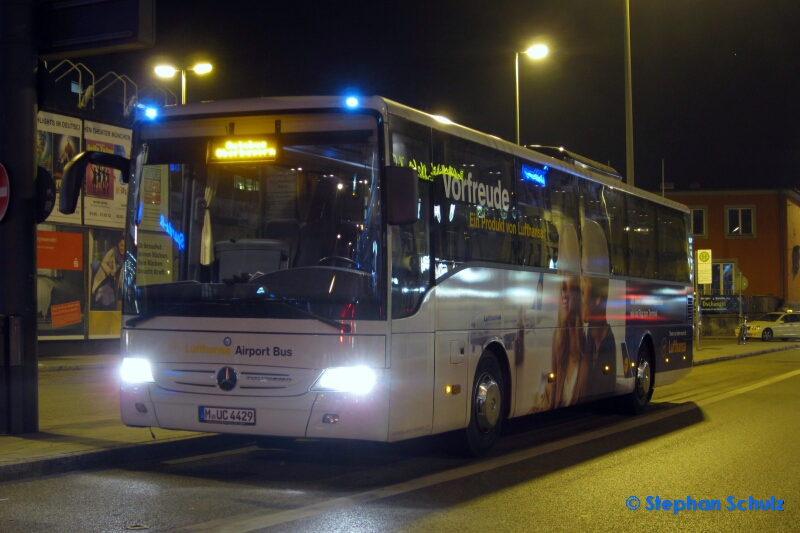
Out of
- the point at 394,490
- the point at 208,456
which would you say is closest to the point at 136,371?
the point at 208,456

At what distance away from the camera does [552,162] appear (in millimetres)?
12070

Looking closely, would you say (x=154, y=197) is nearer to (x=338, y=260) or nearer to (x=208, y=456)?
(x=338, y=260)

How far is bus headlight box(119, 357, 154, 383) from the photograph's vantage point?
8.72 m

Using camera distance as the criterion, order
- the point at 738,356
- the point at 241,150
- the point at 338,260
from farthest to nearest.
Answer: the point at 738,356
the point at 241,150
the point at 338,260

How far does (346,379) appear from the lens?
812cm

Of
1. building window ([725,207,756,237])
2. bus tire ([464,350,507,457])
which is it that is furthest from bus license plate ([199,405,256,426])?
building window ([725,207,756,237])

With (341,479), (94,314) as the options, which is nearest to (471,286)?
(341,479)

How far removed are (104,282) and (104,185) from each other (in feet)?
8.68

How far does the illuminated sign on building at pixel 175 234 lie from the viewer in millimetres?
8664

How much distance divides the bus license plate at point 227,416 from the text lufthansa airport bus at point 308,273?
1 cm

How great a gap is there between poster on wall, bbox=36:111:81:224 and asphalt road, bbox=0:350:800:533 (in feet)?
52.1

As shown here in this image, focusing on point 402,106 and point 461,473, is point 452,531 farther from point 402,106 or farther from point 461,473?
point 402,106

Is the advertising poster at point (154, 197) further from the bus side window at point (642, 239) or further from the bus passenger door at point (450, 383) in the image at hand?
the bus side window at point (642, 239)

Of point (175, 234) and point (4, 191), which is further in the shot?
point (4, 191)
